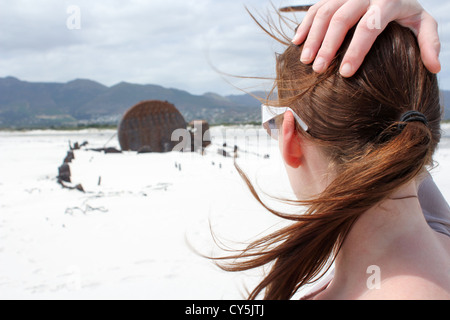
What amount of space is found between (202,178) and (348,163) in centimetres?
568

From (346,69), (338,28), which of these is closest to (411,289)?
(346,69)

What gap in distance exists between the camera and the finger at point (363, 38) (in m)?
0.80

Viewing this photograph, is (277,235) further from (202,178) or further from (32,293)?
(202,178)

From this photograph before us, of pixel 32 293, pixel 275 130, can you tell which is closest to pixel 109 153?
pixel 32 293

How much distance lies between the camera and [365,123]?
88cm

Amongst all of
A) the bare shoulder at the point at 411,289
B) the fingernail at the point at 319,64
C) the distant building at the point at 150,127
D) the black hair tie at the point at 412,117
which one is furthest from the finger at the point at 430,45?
the distant building at the point at 150,127

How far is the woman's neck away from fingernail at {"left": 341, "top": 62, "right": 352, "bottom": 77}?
1.02ft

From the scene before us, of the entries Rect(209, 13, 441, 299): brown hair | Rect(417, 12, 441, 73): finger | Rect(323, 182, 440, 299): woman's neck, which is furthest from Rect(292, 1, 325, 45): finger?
Rect(323, 182, 440, 299): woman's neck

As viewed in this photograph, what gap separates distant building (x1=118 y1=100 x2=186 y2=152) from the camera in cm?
1133

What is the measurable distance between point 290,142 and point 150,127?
10843 mm

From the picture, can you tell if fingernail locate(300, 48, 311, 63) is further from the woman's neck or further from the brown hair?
the woman's neck

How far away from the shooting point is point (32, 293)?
2502mm

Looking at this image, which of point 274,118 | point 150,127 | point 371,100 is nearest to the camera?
point 371,100

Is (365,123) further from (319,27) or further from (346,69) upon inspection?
(319,27)
